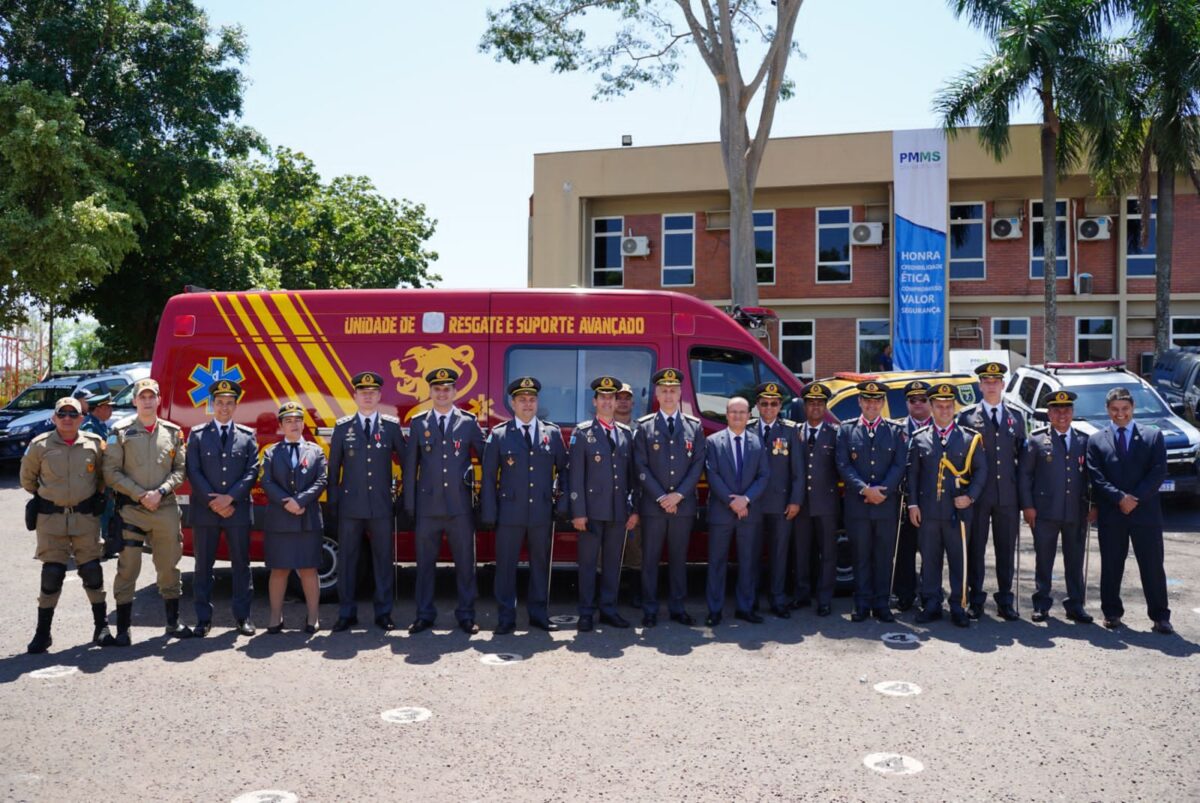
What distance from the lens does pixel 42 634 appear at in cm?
648

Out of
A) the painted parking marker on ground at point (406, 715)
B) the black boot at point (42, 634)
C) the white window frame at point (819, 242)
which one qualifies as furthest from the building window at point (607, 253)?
the painted parking marker on ground at point (406, 715)

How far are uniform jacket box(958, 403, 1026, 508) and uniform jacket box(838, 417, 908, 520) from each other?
0.59 metres

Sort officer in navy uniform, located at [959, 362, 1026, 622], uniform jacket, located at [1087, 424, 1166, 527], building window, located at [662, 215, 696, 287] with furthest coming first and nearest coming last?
building window, located at [662, 215, 696, 287] → officer in navy uniform, located at [959, 362, 1026, 622] → uniform jacket, located at [1087, 424, 1166, 527]

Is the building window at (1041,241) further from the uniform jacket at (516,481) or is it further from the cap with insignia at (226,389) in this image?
the cap with insignia at (226,389)

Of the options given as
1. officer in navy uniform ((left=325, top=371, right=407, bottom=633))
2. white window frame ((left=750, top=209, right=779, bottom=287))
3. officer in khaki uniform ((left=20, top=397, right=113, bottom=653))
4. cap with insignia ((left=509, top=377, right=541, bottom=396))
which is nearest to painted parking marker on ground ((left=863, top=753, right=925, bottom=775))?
cap with insignia ((left=509, top=377, right=541, bottom=396))

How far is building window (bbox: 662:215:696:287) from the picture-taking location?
2722cm

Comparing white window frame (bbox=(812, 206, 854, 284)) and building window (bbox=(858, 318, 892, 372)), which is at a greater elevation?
white window frame (bbox=(812, 206, 854, 284))

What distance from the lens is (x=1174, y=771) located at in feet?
14.9

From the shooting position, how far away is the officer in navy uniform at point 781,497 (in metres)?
7.57

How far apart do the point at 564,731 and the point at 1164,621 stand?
4687 millimetres

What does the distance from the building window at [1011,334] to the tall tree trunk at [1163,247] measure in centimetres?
472

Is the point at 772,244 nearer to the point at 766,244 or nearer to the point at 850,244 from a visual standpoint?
the point at 766,244

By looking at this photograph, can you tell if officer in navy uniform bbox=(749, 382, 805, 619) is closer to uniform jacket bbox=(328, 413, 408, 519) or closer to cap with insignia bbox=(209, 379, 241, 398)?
uniform jacket bbox=(328, 413, 408, 519)

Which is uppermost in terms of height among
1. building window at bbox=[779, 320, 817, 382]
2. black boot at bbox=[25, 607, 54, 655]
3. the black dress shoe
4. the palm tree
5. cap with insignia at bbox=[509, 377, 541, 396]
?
the palm tree
